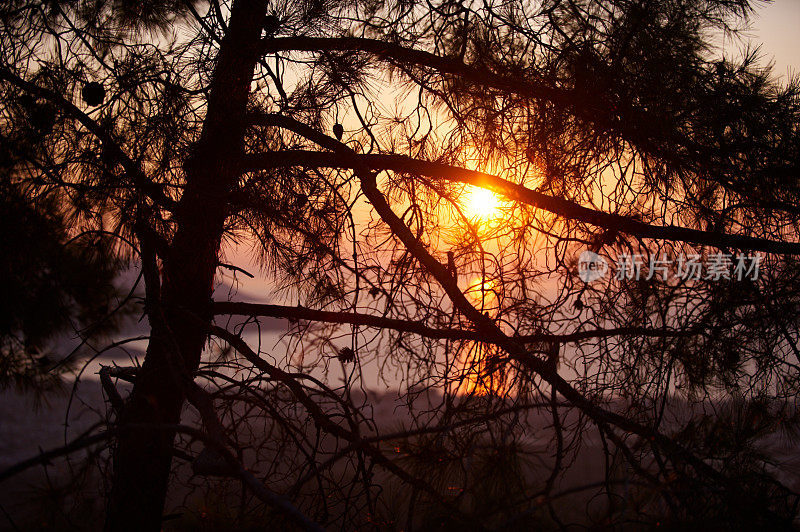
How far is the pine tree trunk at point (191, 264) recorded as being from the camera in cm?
173

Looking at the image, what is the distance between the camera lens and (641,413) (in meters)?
1.77

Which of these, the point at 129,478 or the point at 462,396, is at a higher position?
the point at 462,396

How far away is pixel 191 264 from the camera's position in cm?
184

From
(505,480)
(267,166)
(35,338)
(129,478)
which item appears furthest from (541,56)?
(35,338)

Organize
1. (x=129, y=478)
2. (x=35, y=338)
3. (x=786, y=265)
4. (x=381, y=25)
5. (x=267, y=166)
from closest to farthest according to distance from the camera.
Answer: (x=129, y=478), (x=267, y=166), (x=786, y=265), (x=381, y=25), (x=35, y=338)

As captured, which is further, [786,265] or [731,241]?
[786,265]

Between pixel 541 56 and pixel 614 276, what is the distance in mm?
820

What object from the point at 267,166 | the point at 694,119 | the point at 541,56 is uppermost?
the point at 541,56

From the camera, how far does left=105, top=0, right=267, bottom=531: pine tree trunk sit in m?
1.73

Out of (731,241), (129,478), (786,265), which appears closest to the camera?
(731,241)

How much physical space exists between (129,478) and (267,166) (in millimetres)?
1046

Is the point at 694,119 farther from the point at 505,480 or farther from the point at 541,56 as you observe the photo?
the point at 505,480

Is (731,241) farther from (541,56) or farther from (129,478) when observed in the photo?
(129,478)

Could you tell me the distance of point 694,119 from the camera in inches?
80.0
